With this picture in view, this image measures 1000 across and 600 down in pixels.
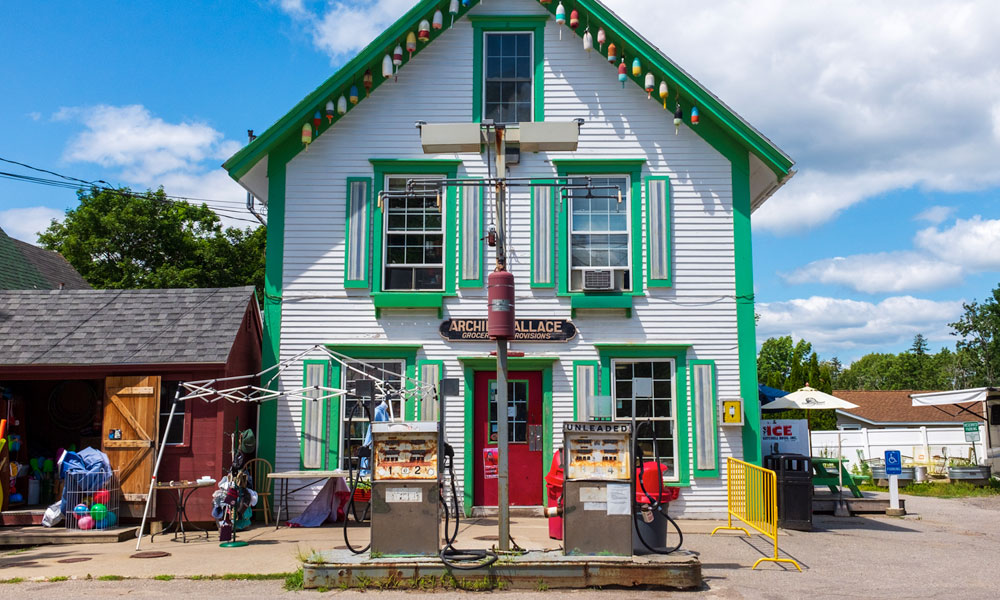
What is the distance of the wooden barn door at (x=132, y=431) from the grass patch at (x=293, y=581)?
4.33m

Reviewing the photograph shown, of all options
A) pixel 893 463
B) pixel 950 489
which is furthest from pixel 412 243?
pixel 950 489

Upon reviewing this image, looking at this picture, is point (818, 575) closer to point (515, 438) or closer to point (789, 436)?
point (515, 438)

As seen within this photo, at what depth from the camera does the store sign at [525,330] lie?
1300 centimetres

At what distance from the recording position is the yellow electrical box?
12.7 metres

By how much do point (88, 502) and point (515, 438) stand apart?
6.25 meters

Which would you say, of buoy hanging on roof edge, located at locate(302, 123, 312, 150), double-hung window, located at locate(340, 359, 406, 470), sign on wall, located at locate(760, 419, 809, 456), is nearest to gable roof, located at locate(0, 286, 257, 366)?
double-hung window, located at locate(340, 359, 406, 470)

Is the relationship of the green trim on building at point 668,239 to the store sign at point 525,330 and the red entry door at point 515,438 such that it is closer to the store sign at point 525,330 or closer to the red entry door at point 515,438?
the store sign at point 525,330

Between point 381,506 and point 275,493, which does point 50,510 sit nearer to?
point 275,493

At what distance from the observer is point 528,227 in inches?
525

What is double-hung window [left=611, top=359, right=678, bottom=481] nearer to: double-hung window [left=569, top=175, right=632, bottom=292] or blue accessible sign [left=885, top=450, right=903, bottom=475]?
double-hung window [left=569, top=175, right=632, bottom=292]

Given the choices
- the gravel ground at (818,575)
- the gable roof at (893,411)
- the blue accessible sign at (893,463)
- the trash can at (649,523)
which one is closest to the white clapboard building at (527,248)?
the gravel ground at (818,575)

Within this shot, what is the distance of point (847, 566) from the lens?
9375 mm

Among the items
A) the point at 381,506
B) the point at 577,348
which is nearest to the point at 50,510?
the point at 381,506

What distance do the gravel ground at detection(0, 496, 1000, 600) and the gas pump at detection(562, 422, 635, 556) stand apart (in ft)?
1.59
